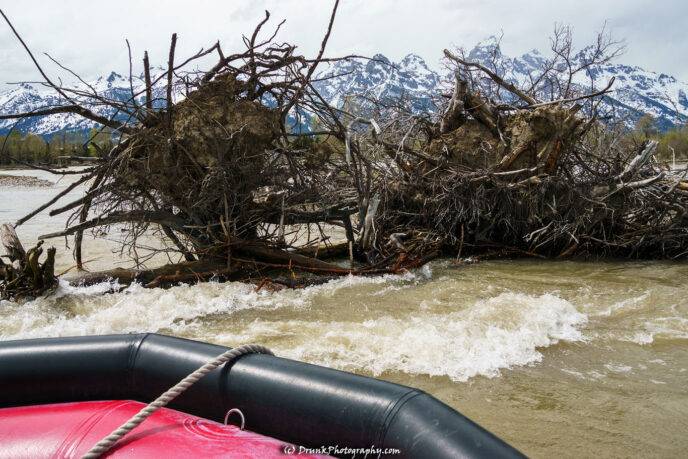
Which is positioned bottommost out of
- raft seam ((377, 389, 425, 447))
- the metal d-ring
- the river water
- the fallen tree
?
the river water

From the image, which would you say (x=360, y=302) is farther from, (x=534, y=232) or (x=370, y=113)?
(x=370, y=113)

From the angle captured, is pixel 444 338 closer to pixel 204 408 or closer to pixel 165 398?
pixel 204 408

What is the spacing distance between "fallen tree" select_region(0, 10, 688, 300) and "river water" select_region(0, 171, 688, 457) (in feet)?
2.45

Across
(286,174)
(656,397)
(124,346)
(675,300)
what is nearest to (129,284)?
(286,174)

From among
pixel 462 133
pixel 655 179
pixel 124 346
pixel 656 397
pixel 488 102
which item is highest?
pixel 488 102

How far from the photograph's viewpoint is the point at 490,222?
8.42 m

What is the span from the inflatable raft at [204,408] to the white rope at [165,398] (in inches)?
1.8

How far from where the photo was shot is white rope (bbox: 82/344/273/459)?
66.2 inches

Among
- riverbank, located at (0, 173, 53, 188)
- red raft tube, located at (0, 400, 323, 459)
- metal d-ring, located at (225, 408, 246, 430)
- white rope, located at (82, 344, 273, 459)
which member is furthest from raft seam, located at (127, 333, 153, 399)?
riverbank, located at (0, 173, 53, 188)

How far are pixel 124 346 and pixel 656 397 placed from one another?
9.81 ft

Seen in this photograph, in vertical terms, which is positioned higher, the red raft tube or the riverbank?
the riverbank

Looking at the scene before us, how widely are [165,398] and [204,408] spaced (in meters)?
0.29

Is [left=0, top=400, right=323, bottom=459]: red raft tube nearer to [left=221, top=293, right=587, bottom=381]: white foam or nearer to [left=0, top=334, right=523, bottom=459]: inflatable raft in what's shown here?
[left=0, top=334, right=523, bottom=459]: inflatable raft

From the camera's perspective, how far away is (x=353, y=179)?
316 inches
